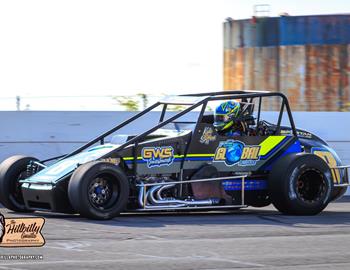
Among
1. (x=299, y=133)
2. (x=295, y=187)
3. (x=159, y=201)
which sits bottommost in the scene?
(x=159, y=201)

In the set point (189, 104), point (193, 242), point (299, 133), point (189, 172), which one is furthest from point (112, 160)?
point (299, 133)

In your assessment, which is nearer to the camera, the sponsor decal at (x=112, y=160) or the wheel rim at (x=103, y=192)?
the wheel rim at (x=103, y=192)

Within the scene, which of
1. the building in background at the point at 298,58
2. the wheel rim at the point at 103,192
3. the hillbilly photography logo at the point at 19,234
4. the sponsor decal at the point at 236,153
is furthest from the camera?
the building in background at the point at 298,58

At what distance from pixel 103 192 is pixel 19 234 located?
2.62 meters

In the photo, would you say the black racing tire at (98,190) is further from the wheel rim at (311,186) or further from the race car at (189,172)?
the wheel rim at (311,186)

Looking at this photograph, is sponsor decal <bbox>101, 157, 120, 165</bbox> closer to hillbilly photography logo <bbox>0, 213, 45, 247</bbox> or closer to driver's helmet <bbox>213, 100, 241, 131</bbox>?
driver's helmet <bbox>213, 100, 241, 131</bbox>

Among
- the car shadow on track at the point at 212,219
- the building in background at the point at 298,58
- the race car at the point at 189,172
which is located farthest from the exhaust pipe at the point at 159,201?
the building in background at the point at 298,58

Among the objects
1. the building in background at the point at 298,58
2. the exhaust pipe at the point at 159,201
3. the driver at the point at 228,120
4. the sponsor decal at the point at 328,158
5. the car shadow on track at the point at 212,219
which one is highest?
the building in background at the point at 298,58

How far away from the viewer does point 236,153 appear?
12.3 meters

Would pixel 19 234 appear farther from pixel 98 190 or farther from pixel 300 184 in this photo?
pixel 300 184

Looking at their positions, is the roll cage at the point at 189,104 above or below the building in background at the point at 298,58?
below

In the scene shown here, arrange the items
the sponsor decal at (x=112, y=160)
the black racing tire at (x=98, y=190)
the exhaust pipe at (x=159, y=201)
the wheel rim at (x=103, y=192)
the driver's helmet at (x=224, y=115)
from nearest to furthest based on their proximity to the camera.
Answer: the black racing tire at (x=98, y=190)
the wheel rim at (x=103, y=192)
the sponsor decal at (x=112, y=160)
the exhaust pipe at (x=159, y=201)
the driver's helmet at (x=224, y=115)

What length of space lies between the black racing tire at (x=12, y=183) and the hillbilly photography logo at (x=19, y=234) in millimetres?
2897

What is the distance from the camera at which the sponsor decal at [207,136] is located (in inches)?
477
